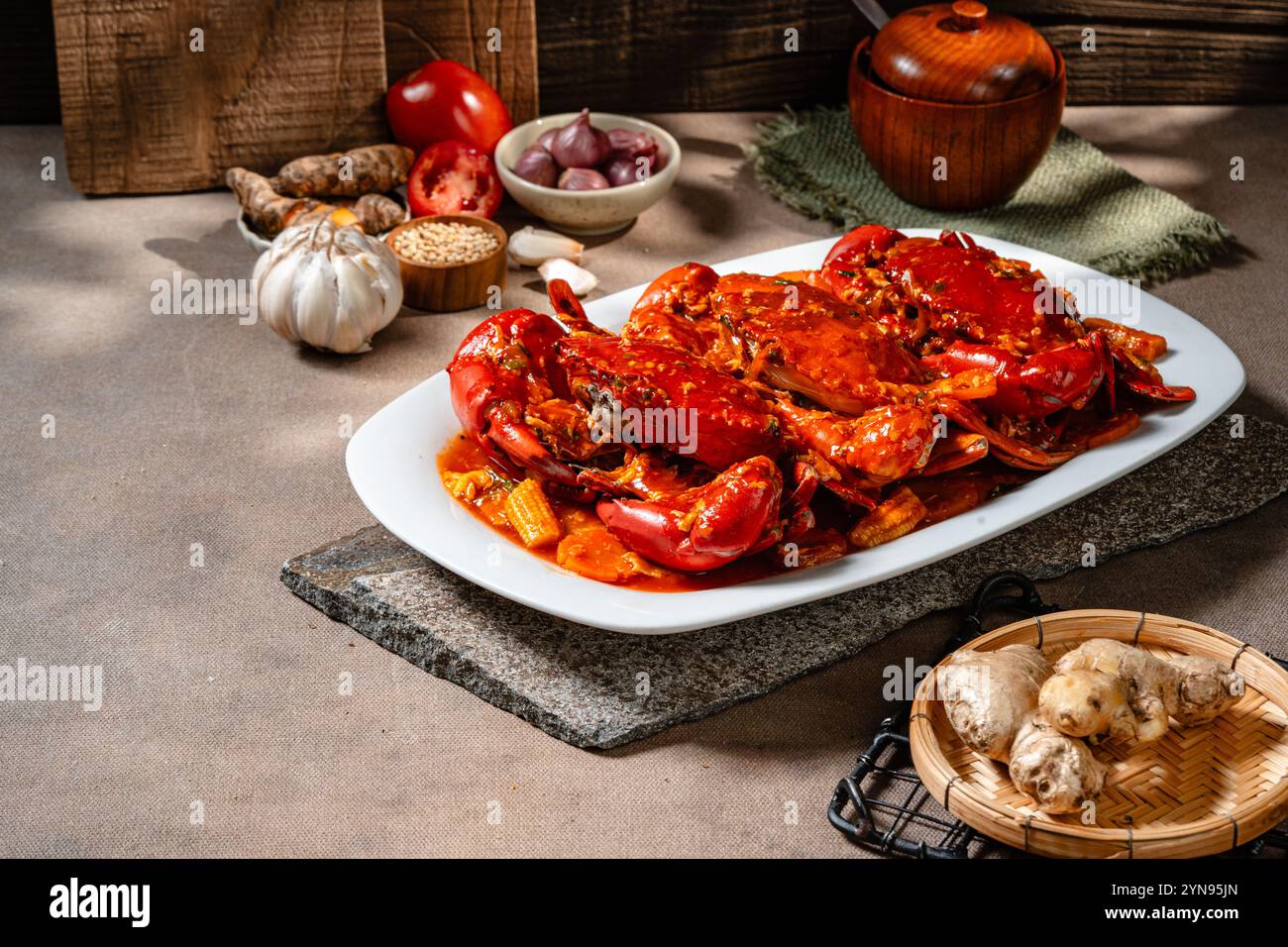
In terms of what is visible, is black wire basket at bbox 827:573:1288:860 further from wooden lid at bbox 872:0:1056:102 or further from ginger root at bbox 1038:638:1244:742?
wooden lid at bbox 872:0:1056:102

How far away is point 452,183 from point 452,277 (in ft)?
1.58

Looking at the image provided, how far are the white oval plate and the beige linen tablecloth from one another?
24 centimetres

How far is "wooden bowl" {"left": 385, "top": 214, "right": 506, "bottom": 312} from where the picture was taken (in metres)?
3.38

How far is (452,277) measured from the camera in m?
3.40

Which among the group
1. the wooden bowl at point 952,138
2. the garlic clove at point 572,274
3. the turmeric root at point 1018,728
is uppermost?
the wooden bowl at point 952,138

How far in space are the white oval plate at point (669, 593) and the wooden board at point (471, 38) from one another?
1.41 metres

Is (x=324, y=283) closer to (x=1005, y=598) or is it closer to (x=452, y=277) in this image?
(x=452, y=277)

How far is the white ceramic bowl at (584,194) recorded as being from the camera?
3.63m

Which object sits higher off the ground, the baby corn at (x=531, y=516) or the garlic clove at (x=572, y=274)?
the garlic clove at (x=572, y=274)

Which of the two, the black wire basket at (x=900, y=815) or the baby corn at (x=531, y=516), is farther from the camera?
the baby corn at (x=531, y=516)

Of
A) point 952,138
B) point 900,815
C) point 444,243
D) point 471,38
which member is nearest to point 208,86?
point 471,38

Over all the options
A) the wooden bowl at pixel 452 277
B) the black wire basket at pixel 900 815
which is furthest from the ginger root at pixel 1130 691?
the wooden bowl at pixel 452 277

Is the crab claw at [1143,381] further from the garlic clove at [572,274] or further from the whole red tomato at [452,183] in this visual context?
the whole red tomato at [452,183]

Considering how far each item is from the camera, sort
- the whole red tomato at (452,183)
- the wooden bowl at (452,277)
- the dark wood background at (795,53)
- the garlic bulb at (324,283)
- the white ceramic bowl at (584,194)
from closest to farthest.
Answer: the garlic bulb at (324,283)
the wooden bowl at (452,277)
the white ceramic bowl at (584,194)
the whole red tomato at (452,183)
the dark wood background at (795,53)
